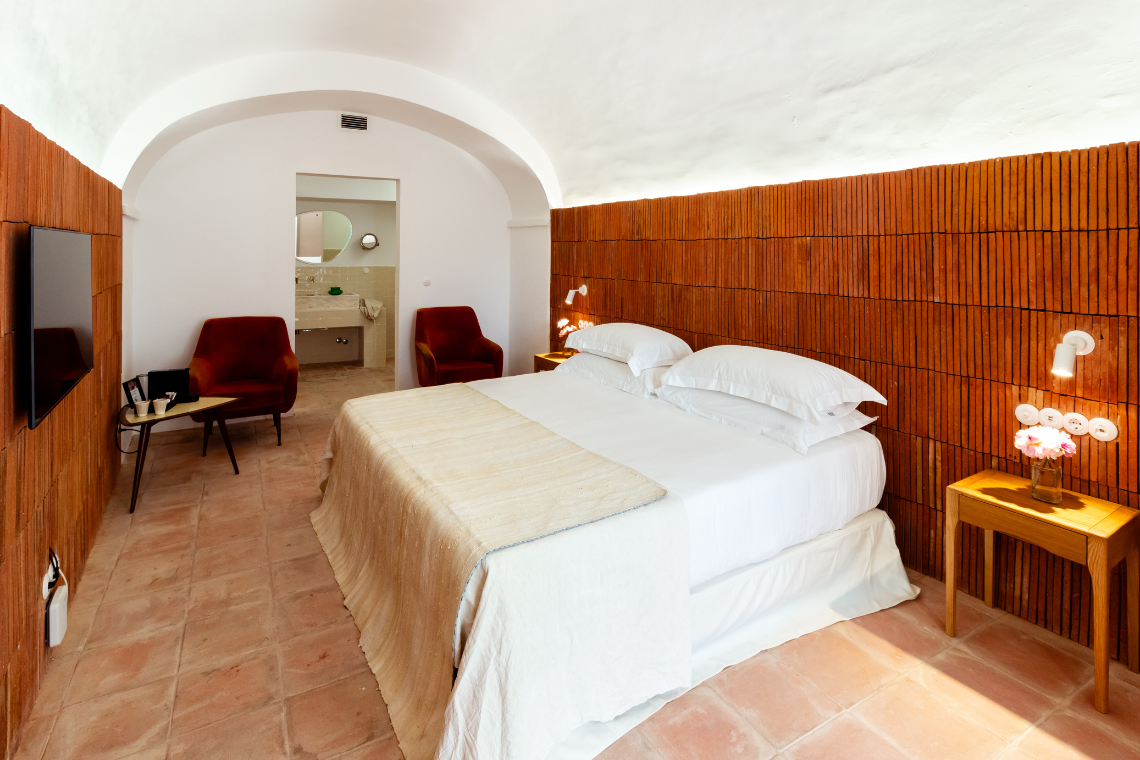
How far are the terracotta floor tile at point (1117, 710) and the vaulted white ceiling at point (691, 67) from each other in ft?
6.21

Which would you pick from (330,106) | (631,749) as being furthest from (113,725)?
(330,106)

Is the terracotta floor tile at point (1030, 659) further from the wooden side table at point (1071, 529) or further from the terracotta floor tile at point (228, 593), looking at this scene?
the terracotta floor tile at point (228, 593)

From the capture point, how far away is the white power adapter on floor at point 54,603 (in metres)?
2.10

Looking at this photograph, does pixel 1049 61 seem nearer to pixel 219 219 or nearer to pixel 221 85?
pixel 221 85

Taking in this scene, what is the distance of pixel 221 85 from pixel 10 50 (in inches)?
99.7

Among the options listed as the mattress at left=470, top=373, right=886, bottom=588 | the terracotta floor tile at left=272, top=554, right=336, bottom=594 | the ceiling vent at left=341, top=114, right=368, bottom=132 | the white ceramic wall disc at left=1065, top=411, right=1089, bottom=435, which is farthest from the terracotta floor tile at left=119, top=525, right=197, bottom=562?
the white ceramic wall disc at left=1065, top=411, right=1089, bottom=435

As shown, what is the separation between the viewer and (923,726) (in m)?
1.91

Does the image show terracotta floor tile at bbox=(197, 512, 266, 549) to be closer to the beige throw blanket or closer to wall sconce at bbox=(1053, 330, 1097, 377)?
the beige throw blanket

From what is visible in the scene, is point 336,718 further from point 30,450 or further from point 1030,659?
point 1030,659

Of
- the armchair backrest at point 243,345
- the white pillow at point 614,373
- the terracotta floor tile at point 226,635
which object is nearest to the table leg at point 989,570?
the white pillow at point 614,373

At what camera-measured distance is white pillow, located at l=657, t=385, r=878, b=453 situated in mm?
2586

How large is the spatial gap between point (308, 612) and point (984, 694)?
250 centimetres

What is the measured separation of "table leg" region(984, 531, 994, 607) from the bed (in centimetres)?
33

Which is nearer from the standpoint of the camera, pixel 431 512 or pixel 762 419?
pixel 431 512
